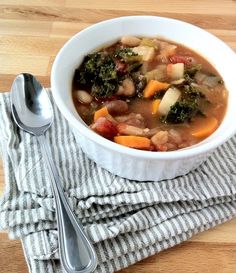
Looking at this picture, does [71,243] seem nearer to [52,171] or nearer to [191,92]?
[52,171]

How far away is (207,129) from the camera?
1426mm

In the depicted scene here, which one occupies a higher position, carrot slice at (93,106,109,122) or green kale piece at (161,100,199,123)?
green kale piece at (161,100,199,123)

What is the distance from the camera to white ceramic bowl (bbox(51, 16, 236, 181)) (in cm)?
130

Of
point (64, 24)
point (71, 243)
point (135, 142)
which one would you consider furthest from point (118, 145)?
point (64, 24)

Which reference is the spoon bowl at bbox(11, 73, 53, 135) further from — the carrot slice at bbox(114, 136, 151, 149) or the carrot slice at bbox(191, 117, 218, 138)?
the carrot slice at bbox(191, 117, 218, 138)

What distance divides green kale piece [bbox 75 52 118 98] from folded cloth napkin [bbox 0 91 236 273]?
0.21m

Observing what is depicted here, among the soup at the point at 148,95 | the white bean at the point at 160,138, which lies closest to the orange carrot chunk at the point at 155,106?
the soup at the point at 148,95

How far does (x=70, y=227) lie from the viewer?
124 centimetres

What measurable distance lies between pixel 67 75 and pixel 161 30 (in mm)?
431

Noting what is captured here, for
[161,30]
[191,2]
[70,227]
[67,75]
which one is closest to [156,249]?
[70,227]

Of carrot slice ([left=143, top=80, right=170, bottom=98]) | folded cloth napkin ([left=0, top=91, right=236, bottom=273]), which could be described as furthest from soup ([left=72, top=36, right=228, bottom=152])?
folded cloth napkin ([left=0, top=91, right=236, bottom=273])

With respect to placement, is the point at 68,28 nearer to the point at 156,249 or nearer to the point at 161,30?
the point at 161,30

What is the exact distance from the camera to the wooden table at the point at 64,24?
1.84 m

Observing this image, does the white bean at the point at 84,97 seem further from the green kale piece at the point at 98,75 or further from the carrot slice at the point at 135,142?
the carrot slice at the point at 135,142
